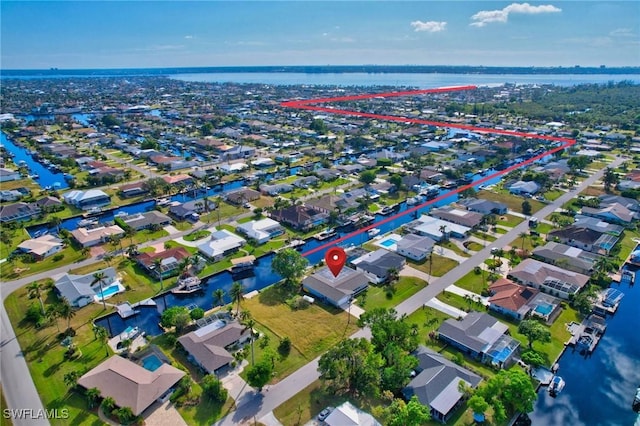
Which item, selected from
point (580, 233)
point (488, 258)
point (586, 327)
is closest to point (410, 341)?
point (586, 327)

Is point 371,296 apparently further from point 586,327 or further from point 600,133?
point 600,133

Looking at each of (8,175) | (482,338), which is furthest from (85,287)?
(8,175)

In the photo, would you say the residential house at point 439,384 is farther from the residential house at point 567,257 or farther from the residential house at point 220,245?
the residential house at point 220,245

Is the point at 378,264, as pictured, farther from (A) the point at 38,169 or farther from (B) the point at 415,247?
(A) the point at 38,169

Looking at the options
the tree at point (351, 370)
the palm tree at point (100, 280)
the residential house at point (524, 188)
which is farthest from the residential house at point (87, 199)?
the residential house at point (524, 188)

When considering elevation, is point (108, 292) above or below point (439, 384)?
below

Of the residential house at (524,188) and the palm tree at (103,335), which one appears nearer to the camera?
the palm tree at (103,335)
